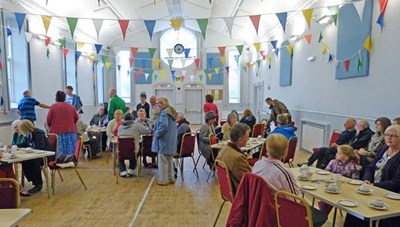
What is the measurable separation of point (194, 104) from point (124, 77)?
3553 millimetres

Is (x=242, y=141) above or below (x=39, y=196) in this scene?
above

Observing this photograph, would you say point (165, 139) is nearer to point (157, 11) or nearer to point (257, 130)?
point (257, 130)

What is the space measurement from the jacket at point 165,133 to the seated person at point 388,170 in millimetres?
2582

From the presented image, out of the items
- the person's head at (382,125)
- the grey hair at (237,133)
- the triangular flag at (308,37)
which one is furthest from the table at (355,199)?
the triangular flag at (308,37)

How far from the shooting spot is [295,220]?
1798 millimetres

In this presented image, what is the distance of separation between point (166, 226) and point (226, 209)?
0.84m

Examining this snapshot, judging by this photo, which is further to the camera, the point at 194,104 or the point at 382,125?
the point at 194,104

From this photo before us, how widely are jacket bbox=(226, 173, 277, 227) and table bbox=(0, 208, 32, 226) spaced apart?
4.45 feet

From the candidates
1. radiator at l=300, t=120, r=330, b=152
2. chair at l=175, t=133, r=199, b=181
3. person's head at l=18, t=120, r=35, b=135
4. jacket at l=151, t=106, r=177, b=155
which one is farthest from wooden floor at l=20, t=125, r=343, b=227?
radiator at l=300, t=120, r=330, b=152

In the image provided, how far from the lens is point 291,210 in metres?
1.81

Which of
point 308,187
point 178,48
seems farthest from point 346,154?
point 178,48

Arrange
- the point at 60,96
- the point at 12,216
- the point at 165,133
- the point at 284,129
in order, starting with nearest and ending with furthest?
1. the point at 12,216
2. the point at 165,133
3. the point at 284,129
4. the point at 60,96

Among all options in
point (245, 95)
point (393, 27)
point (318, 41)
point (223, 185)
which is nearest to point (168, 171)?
point (223, 185)

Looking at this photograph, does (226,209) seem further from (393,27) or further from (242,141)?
(393,27)
